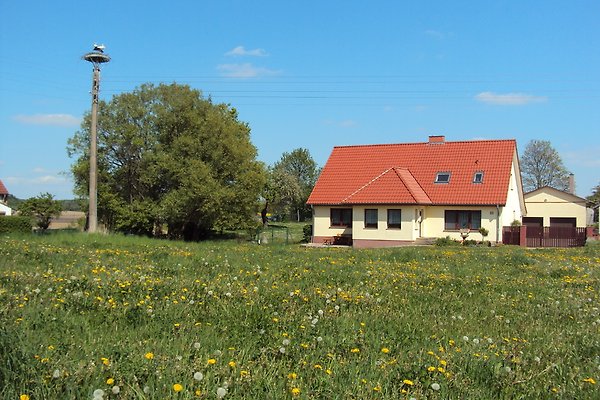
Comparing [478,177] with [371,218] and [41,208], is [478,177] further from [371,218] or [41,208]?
[41,208]

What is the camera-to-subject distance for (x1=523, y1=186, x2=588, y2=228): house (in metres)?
48.6

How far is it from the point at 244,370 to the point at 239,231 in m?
45.6

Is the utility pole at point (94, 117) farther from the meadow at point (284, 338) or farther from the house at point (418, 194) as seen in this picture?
Result: the meadow at point (284, 338)

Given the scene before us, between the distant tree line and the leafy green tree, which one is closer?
→ the distant tree line

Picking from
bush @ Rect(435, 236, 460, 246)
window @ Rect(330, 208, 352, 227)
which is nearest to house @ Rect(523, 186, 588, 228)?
bush @ Rect(435, 236, 460, 246)

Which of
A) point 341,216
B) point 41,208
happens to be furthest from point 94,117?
point 341,216

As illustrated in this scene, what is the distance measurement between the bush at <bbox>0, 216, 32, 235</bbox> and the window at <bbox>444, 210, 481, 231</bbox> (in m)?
27.6

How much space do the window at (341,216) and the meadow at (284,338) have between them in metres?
30.1

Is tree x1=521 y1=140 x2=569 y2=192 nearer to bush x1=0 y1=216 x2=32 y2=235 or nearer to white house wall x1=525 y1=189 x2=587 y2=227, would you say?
white house wall x1=525 y1=189 x2=587 y2=227

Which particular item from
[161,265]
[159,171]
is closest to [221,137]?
[159,171]

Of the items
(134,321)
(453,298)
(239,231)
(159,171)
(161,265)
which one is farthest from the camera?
(239,231)

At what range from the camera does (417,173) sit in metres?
41.5

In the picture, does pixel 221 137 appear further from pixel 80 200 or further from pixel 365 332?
pixel 365 332

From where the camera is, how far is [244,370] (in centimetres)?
425
